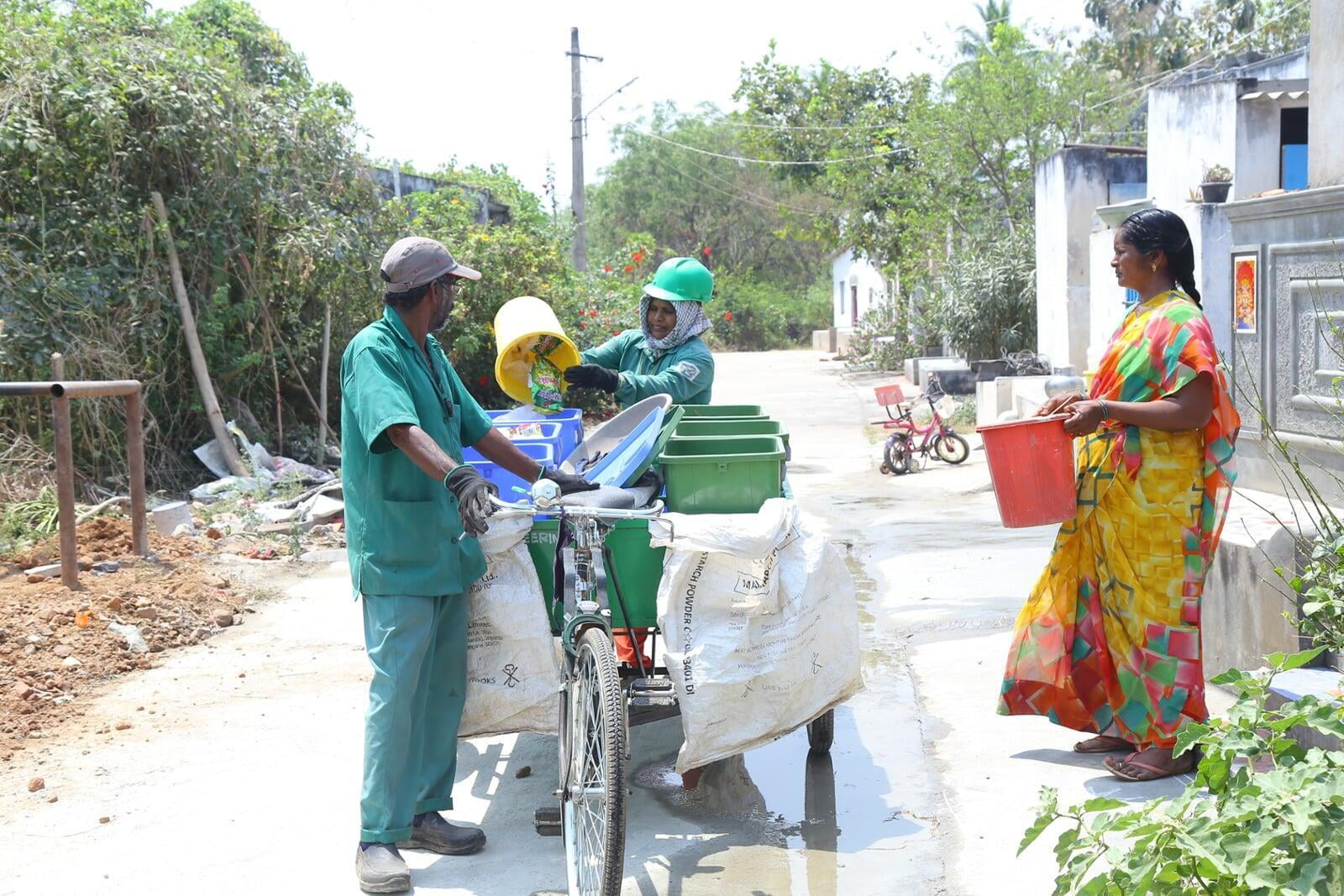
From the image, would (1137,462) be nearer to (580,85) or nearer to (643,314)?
(643,314)

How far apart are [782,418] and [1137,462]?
1473 centimetres

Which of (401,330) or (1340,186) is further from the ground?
(1340,186)

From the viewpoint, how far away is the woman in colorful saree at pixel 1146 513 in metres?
4.16

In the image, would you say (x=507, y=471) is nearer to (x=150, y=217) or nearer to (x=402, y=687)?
(x=402, y=687)

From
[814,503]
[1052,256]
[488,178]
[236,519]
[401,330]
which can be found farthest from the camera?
[488,178]

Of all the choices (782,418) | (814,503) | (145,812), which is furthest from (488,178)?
(145,812)

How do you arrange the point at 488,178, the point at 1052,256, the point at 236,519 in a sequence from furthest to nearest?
the point at 488,178, the point at 1052,256, the point at 236,519

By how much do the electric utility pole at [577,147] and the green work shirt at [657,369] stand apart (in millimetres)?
15440

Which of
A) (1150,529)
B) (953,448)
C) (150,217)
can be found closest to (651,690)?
(1150,529)

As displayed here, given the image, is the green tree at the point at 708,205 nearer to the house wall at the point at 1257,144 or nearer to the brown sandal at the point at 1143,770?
the house wall at the point at 1257,144

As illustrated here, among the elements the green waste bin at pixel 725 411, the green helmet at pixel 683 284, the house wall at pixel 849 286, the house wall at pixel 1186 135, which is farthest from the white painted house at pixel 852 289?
the green waste bin at pixel 725 411

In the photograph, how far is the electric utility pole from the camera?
864 inches

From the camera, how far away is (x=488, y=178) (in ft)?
83.2

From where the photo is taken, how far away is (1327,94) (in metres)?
6.00
